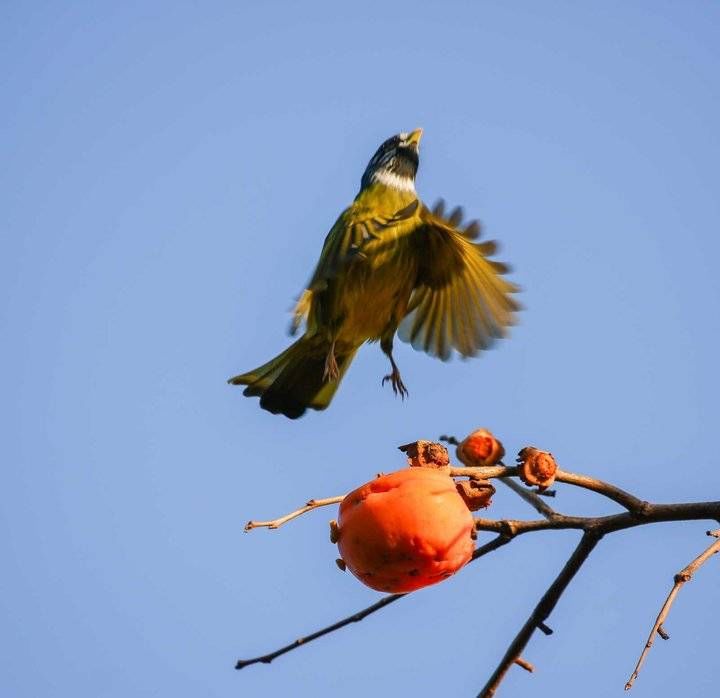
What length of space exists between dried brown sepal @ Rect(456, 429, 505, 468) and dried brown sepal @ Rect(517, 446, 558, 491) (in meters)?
0.62

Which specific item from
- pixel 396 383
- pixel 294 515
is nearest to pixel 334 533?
pixel 294 515

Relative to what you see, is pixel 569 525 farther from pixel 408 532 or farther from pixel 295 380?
pixel 295 380

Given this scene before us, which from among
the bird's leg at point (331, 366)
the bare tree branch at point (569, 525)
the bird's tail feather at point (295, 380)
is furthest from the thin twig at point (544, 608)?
the bird's tail feather at point (295, 380)

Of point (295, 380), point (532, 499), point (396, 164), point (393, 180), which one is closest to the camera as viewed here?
point (532, 499)

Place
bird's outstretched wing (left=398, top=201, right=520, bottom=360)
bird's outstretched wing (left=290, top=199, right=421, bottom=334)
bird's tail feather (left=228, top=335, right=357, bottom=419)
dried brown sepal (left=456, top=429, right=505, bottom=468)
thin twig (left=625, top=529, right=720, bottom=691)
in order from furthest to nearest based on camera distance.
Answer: bird's tail feather (left=228, top=335, right=357, bottom=419), bird's outstretched wing (left=398, top=201, right=520, bottom=360), bird's outstretched wing (left=290, top=199, right=421, bottom=334), dried brown sepal (left=456, top=429, right=505, bottom=468), thin twig (left=625, top=529, right=720, bottom=691)

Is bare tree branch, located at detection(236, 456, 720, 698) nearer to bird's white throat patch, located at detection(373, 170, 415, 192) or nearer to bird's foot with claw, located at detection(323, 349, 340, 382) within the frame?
bird's foot with claw, located at detection(323, 349, 340, 382)

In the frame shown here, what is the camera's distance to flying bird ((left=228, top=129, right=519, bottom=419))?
5.20 m

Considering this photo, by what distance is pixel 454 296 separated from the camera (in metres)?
5.38

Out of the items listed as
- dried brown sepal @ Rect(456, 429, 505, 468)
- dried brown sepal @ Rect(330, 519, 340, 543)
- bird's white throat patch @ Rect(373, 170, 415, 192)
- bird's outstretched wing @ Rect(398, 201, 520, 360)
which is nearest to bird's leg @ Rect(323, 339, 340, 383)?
bird's outstretched wing @ Rect(398, 201, 520, 360)

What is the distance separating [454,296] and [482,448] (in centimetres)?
255

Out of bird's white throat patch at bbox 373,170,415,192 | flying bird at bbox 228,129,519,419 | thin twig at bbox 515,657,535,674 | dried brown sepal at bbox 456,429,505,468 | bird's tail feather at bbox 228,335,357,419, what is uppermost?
bird's white throat patch at bbox 373,170,415,192

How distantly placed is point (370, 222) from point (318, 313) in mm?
541

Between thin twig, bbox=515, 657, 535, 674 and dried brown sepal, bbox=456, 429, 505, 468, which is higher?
dried brown sepal, bbox=456, 429, 505, 468

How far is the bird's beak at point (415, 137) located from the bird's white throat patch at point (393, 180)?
1.22 feet
